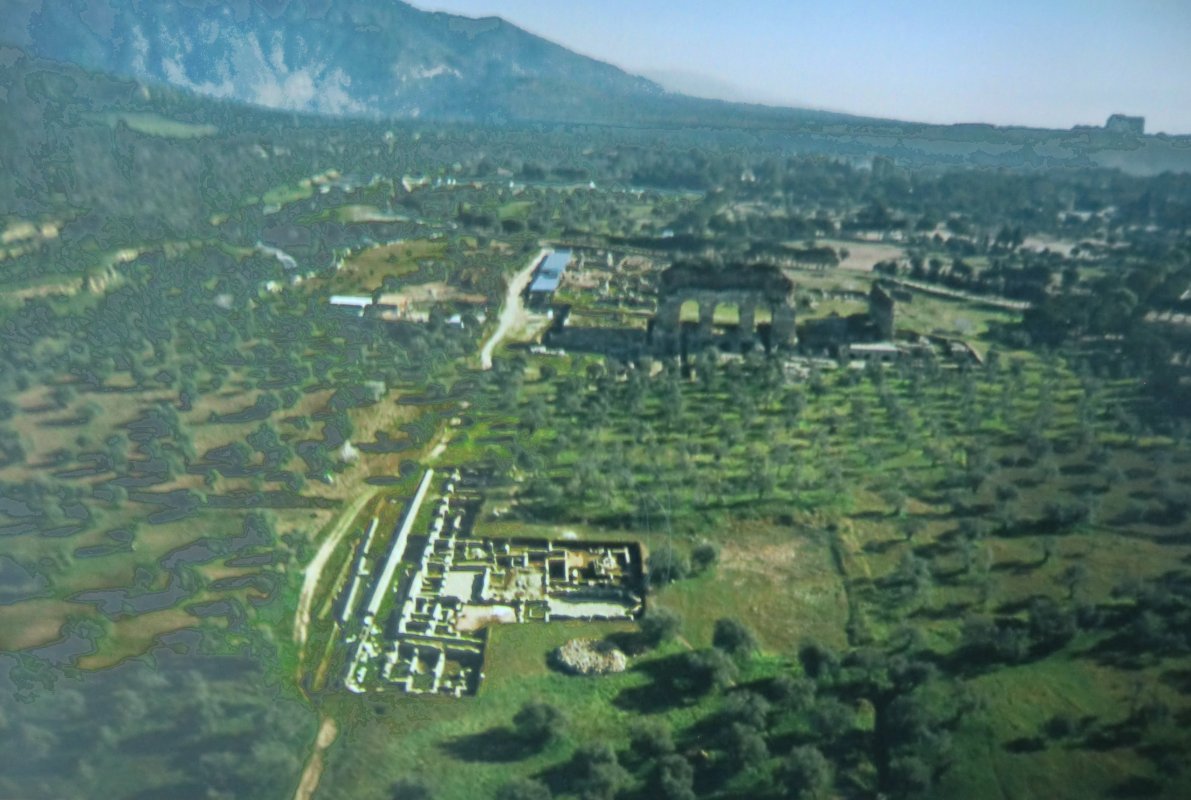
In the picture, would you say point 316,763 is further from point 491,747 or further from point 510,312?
point 510,312

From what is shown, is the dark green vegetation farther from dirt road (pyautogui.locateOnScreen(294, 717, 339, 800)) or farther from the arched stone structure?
the arched stone structure

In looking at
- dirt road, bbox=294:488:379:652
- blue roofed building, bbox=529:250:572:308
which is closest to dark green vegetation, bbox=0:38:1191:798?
dirt road, bbox=294:488:379:652

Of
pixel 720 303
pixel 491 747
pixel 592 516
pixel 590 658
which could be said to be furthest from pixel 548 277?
pixel 491 747

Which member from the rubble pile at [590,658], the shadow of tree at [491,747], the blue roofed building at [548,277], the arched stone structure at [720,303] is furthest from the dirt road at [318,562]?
the blue roofed building at [548,277]

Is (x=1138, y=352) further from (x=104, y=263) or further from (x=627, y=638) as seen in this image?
(x=104, y=263)

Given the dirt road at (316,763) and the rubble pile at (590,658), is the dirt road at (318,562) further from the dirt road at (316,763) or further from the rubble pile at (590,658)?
the rubble pile at (590,658)

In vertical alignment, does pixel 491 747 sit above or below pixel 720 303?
below

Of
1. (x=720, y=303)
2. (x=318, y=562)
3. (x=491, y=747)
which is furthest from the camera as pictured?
(x=720, y=303)
